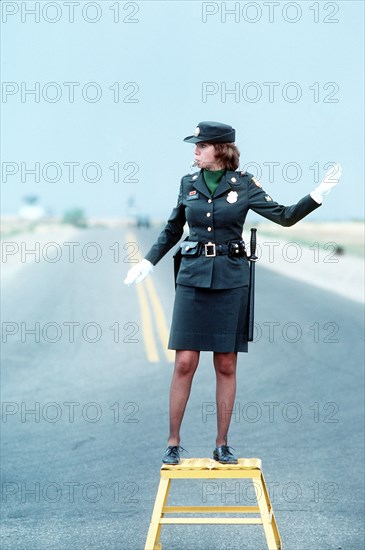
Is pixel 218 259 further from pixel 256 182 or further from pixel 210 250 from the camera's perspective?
pixel 256 182

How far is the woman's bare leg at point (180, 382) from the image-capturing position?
567 cm

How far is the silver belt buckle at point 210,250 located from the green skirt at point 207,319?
0.16 m

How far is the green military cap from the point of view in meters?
5.67

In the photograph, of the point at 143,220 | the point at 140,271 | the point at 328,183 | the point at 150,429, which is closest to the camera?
the point at 328,183

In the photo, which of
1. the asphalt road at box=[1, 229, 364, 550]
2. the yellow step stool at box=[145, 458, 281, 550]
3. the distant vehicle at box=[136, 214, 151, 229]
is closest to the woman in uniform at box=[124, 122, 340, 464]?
the yellow step stool at box=[145, 458, 281, 550]

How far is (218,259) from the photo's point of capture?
5637 mm

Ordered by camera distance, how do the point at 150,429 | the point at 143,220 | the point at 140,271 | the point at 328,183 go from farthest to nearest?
the point at 143,220 → the point at 150,429 → the point at 140,271 → the point at 328,183

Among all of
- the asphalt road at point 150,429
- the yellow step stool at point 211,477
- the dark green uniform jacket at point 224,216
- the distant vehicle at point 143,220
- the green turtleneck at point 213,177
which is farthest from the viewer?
the distant vehicle at point 143,220

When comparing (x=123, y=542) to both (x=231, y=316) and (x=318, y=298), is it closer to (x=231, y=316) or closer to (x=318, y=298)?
(x=231, y=316)

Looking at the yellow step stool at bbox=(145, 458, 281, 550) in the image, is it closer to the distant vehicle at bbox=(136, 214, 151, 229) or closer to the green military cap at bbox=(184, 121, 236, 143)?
the green military cap at bbox=(184, 121, 236, 143)

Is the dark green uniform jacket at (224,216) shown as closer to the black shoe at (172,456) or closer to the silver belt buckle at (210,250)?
the silver belt buckle at (210,250)

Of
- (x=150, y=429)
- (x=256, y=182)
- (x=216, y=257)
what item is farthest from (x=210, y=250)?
(x=150, y=429)

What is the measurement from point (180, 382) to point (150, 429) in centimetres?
568

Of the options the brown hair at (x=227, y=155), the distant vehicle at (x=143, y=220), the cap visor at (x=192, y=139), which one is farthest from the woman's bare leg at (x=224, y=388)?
the distant vehicle at (x=143, y=220)
